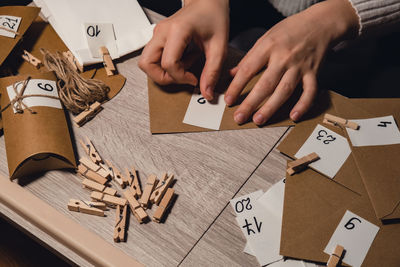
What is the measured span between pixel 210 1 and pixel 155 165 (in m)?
0.48

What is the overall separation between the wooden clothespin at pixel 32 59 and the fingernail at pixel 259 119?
0.63 m

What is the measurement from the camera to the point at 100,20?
1.03 meters

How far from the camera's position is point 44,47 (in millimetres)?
1018

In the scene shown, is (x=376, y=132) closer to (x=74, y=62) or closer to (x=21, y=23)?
(x=74, y=62)

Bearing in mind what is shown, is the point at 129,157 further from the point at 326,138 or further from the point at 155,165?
the point at 326,138

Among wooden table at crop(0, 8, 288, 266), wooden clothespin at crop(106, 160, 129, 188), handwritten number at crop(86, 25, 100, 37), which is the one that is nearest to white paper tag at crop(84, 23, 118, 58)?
handwritten number at crop(86, 25, 100, 37)

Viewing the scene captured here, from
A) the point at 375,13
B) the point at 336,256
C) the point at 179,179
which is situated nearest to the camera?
the point at 336,256

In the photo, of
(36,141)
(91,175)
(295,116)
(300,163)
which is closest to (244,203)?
(300,163)

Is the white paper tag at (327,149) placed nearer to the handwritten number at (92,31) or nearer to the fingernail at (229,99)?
the fingernail at (229,99)

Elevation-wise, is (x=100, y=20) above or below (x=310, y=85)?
above

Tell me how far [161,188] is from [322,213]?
1.22ft

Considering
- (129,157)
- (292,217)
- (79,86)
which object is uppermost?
(79,86)

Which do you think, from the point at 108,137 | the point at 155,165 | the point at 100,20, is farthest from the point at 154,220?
the point at 100,20

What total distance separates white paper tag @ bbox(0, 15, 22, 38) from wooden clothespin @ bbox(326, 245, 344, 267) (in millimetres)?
1000
